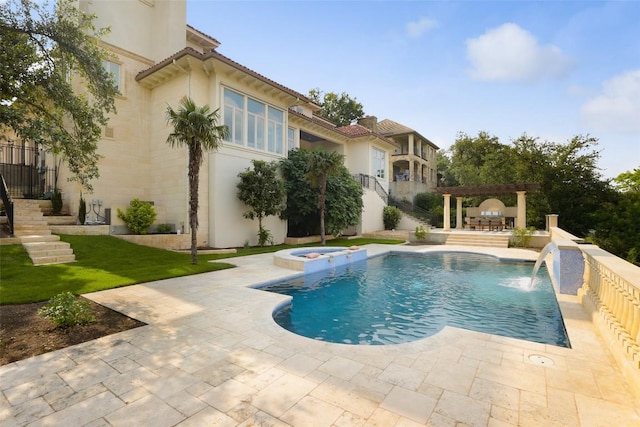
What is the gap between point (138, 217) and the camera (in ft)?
43.7

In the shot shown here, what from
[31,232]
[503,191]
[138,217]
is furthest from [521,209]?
[31,232]

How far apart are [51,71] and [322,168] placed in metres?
11.5

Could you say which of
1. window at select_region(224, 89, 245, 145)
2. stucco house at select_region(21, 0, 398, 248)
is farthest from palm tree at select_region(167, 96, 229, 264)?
window at select_region(224, 89, 245, 145)

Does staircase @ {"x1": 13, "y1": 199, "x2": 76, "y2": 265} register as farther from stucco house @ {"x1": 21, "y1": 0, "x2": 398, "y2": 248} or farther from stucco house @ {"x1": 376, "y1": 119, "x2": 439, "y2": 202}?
stucco house @ {"x1": 376, "y1": 119, "x2": 439, "y2": 202}

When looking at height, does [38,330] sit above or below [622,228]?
below

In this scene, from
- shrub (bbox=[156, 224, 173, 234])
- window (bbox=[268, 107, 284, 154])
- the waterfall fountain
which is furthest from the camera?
window (bbox=[268, 107, 284, 154])

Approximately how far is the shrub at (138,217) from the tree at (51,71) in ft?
18.9

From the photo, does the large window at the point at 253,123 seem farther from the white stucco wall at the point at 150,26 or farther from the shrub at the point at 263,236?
the white stucco wall at the point at 150,26

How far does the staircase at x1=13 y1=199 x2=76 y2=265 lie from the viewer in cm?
963

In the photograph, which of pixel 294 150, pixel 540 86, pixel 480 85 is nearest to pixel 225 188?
pixel 294 150

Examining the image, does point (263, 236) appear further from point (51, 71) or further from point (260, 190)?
point (51, 71)

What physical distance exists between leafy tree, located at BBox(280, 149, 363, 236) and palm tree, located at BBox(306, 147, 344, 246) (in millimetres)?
378

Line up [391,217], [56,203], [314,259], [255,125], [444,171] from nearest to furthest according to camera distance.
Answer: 1. [314,259]
2. [56,203]
3. [255,125]
4. [391,217]
5. [444,171]

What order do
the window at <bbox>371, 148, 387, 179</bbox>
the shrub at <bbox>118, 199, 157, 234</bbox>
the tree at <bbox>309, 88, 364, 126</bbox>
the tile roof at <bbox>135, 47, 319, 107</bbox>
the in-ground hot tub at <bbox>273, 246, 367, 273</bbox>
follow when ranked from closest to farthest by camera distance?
1. the in-ground hot tub at <bbox>273, 246, 367, 273</bbox>
2. the tile roof at <bbox>135, 47, 319, 107</bbox>
3. the shrub at <bbox>118, 199, 157, 234</bbox>
4. the window at <bbox>371, 148, 387, 179</bbox>
5. the tree at <bbox>309, 88, 364, 126</bbox>
